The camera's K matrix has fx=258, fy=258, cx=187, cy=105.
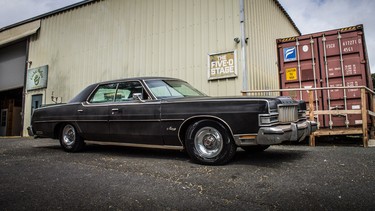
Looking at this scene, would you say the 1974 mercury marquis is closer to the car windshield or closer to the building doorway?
the car windshield

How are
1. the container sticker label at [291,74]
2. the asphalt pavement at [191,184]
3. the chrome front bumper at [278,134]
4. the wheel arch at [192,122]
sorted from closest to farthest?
the asphalt pavement at [191,184]
the chrome front bumper at [278,134]
the wheel arch at [192,122]
the container sticker label at [291,74]

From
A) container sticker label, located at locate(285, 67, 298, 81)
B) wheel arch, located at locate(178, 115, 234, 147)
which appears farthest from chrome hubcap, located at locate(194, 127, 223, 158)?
container sticker label, located at locate(285, 67, 298, 81)

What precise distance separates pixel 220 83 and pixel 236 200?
17.0 feet

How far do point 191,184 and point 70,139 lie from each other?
11.0ft

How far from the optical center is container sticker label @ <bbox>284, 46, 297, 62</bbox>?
275 inches

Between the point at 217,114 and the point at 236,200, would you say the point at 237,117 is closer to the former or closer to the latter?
the point at 217,114

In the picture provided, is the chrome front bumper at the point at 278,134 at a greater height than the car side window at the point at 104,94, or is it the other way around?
the car side window at the point at 104,94

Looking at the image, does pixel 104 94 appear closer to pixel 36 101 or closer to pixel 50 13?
pixel 36 101

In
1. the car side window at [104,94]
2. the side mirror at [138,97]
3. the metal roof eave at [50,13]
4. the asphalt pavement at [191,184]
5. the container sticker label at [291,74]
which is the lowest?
the asphalt pavement at [191,184]

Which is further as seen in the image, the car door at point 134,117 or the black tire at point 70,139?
the black tire at point 70,139

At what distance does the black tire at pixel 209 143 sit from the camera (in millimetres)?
3439

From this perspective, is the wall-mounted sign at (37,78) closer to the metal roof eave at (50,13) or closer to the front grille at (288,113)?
the metal roof eave at (50,13)

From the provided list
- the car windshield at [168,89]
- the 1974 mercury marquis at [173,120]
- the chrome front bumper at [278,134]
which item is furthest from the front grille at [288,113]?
the car windshield at [168,89]

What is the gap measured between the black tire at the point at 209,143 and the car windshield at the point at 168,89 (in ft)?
2.57
